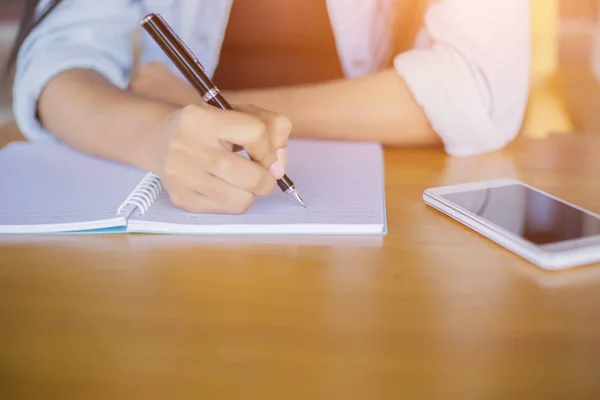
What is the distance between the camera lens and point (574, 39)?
1.53 meters

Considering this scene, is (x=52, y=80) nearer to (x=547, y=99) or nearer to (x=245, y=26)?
(x=245, y=26)

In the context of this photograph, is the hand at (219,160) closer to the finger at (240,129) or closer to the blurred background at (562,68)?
the finger at (240,129)

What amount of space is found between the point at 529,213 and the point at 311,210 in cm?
18

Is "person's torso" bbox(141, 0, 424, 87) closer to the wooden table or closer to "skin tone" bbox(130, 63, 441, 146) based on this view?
"skin tone" bbox(130, 63, 441, 146)

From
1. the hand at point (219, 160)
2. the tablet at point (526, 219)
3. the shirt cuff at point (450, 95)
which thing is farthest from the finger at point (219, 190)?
the shirt cuff at point (450, 95)

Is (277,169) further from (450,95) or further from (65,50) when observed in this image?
(65,50)

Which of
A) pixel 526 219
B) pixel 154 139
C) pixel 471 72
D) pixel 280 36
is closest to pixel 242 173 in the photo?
pixel 154 139

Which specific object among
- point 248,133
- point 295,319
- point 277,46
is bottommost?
point 295,319

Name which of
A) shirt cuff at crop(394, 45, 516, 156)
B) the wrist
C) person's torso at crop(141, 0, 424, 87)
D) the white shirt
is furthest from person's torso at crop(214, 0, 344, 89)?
the wrist

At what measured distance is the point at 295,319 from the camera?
0.36 meters

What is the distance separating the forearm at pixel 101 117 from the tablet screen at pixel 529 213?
29 cm

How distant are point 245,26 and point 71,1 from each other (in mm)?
299

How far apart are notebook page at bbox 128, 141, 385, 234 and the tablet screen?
0.27 ft

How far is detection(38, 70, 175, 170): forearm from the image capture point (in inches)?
24.1
